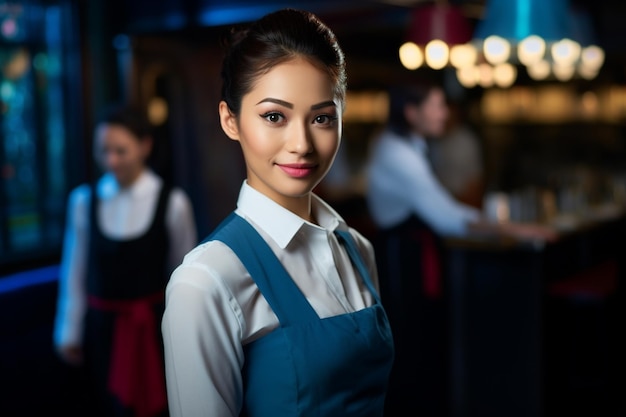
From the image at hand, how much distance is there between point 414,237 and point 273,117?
3.05 metres

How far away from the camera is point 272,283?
41.6 inches

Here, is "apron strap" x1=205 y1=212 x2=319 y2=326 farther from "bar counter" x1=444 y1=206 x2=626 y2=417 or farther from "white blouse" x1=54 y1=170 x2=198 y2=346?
"bar counter" x1=444 y1=206 x2=626 y2=417

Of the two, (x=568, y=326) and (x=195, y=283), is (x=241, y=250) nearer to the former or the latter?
(x=195, y=283)

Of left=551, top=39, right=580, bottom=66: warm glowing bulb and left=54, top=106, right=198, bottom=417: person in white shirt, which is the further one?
left=551, top=39, right=580, bottom=66: warm glowing bulb

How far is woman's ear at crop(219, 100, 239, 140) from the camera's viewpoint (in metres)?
1.12

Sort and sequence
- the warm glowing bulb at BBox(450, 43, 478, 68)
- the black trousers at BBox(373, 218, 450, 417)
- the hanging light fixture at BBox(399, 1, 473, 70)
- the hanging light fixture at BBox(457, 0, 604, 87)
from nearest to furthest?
the hanging light fixture at BBox(457, 0, 604, 87), the black trousers at BBox(373, 218, 450, 417), the hanging light fixture at BBox(399, 1, 473, 70), the warm glowing bulb at BBox(450, 43, 478, 68)

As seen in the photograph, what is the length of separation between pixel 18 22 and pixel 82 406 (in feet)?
7.28

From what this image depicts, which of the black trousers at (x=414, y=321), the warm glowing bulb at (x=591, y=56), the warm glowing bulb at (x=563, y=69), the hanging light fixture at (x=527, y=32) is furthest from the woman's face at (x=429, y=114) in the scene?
the warm glowing bulb at (x=591, y=56)

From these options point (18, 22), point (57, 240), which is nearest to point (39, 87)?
point (18, 22)

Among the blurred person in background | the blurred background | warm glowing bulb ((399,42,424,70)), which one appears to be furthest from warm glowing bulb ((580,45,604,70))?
the blurred person in background

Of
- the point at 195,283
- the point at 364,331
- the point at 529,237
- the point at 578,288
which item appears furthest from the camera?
the point at 578,288

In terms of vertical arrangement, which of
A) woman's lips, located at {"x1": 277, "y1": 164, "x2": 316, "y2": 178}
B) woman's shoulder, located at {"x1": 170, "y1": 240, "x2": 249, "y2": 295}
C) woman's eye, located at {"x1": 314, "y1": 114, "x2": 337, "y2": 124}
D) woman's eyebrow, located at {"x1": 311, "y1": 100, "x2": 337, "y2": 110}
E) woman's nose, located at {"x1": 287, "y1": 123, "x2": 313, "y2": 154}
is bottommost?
woman's shoulder, located at {"x1": 170, "y1": 240, "x2": 249, "y2": 295}

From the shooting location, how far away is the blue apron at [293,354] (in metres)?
1.04

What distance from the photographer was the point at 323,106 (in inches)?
41.7
